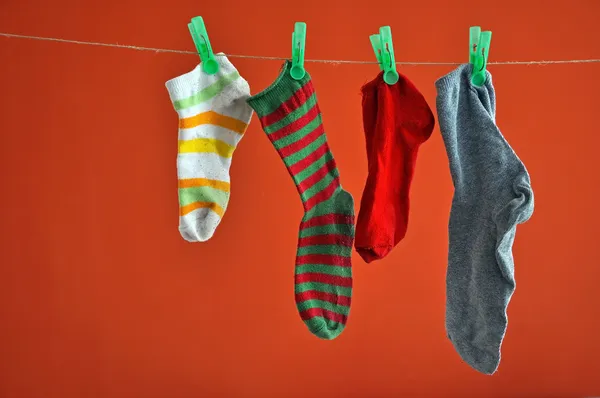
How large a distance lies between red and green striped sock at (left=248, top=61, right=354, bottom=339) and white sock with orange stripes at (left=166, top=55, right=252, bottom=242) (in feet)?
0.31

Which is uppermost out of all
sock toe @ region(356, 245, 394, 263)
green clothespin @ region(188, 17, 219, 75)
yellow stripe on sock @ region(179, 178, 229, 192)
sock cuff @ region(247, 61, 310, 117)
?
green clothespin @ region(188, 17, 219, 75)

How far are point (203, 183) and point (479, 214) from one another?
0.58 m

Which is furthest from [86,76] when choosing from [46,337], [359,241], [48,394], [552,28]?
[552,28]

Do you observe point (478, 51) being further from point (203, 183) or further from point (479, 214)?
point (203, 183)

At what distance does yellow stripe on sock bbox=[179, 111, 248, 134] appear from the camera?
120 centimetres

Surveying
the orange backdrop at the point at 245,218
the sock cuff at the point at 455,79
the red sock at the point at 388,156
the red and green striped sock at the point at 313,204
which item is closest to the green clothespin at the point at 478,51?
the sock cuff at the point at 455,79

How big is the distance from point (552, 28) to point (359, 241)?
1.37 m

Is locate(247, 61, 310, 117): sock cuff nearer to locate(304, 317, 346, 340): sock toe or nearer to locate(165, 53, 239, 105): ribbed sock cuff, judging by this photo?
locate(165, 53, 239, 105): ribbed sock cuff

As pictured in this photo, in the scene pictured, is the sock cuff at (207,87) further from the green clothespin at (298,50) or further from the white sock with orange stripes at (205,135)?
the green clothespin at (298,50)

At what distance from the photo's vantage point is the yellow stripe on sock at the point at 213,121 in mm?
1201

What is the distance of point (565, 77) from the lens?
82.9 inches

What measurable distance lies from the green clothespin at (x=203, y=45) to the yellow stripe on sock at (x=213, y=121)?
0.30 ft

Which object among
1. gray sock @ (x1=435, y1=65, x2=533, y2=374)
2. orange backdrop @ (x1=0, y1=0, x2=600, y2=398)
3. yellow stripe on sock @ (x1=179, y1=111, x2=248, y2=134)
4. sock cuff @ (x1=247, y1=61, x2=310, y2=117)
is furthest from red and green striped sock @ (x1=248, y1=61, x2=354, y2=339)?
orange backdrop @ (x1=0, y1=0, x2=600, y2=398)

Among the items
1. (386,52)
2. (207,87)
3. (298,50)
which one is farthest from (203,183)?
(386,52)
